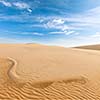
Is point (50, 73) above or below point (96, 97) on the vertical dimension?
above

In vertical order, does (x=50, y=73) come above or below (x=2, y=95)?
above

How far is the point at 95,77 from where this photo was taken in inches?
346

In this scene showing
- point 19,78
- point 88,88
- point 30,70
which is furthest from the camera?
point 30,70

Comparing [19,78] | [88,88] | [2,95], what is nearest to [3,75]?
[19,78]

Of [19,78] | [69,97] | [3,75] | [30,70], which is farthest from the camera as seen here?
[30,70]

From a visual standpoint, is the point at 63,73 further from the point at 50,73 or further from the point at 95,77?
the point at 95,77

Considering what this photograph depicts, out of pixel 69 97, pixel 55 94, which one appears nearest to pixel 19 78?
pixel 55 94

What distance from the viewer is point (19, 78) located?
8312 millimetres

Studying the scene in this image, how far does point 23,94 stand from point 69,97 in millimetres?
1890

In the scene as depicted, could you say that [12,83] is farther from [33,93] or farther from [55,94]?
[55,94]

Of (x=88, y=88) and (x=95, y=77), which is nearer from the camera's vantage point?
(x=88, y=88)

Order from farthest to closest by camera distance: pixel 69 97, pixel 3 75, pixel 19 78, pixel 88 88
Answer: pixel 3 75 < pixel 19 78 < pixel 88 88 < pixel 69 97

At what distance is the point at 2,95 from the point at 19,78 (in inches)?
75.3

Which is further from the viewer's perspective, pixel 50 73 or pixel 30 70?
pixel 30 70
